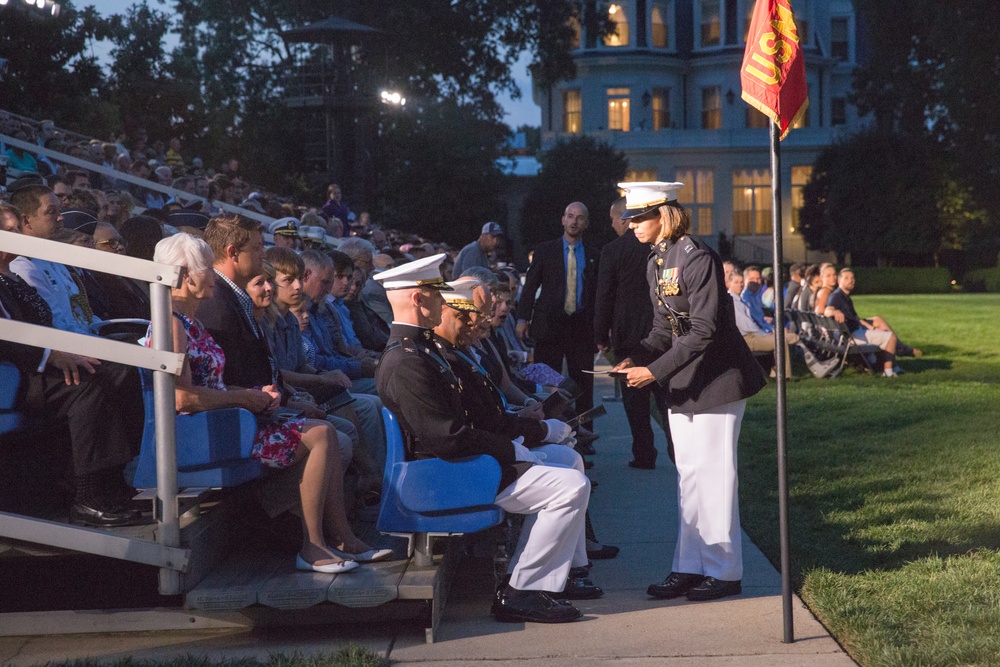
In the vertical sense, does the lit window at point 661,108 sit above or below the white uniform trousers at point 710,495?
above

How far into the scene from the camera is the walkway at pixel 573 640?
204 inches

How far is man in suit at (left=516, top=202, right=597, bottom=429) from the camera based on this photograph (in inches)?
410

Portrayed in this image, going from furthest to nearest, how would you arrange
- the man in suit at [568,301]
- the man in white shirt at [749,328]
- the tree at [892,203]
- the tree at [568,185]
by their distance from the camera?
the tree at [892,203] < the tree at [568,185] < the man in white shirt at [749,328] < the man in suit at [568,301]

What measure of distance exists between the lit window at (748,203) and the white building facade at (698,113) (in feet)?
Result: 0.15

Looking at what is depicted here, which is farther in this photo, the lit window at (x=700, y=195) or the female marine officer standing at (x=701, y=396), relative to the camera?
the lit window at (x=700, y=195)

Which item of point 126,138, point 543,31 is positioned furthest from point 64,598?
point 543,31

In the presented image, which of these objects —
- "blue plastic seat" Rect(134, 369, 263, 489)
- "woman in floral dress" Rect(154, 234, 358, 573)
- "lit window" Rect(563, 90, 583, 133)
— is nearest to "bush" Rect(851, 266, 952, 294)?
"lit window" Rect(563, 90, 583, 133)

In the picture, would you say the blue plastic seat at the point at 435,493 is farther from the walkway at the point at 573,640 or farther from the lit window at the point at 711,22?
the lit window at the point at 711,22

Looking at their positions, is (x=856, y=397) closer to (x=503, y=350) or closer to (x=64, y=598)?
(x=503, y=350)

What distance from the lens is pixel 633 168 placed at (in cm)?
5747

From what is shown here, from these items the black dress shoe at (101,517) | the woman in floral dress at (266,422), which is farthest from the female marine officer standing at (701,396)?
the black dress shoe at (101,517)

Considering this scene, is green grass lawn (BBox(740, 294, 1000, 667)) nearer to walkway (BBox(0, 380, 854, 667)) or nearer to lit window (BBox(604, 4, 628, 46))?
walkway (BBox(0, 380, 854, 667))

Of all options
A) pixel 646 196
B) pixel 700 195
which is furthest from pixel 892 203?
pixel 646 196

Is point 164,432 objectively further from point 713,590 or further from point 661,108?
point 661,108
